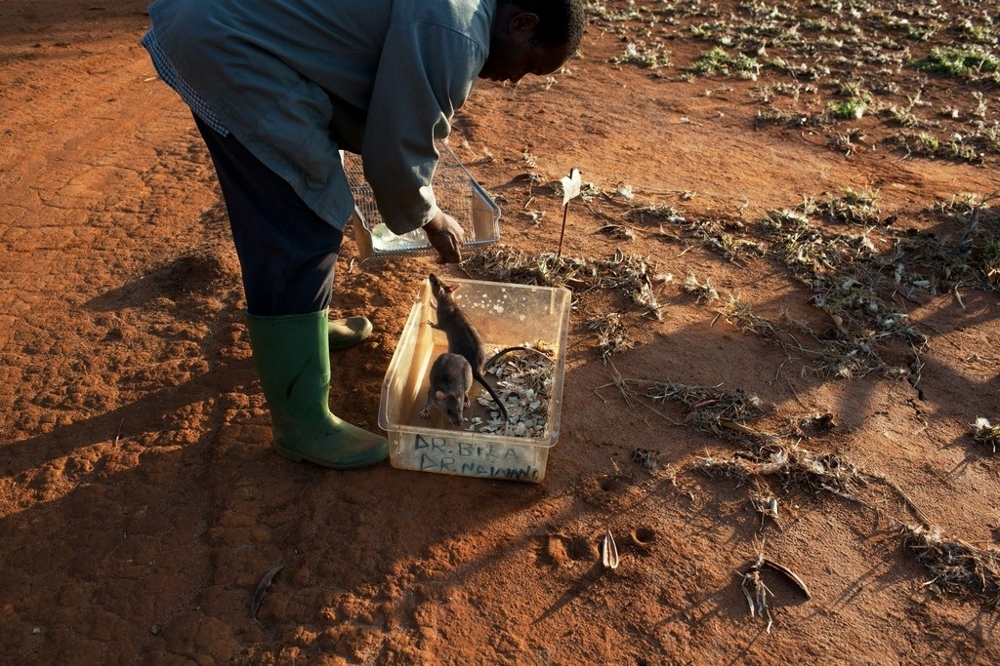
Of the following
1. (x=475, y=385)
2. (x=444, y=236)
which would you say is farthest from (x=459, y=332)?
(x=444, y=236)

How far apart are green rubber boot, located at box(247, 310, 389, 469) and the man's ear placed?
1205 mm

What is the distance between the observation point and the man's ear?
7.75 ft

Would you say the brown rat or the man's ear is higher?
the man's ear

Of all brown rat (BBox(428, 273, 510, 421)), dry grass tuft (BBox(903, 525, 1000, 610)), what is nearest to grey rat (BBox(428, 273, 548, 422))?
brown rat (BBox(428, 273, 510, 421))

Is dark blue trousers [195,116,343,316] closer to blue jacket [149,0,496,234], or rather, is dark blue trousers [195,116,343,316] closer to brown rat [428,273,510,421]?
blue jacket [149,0,496,234]

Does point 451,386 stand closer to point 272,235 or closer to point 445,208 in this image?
point 272,235

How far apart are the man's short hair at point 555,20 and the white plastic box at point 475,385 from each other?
1.30 metres

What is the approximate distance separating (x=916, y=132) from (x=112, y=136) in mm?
6240

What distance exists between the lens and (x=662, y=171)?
5699 mm

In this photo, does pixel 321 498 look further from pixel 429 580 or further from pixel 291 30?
pixel 291 30

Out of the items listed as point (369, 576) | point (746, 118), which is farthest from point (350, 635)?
point (746, 118)

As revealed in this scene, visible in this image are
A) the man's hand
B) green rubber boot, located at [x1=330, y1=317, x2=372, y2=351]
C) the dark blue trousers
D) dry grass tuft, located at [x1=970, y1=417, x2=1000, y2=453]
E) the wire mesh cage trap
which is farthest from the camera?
the wire mesh cage trap

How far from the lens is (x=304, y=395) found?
2.99 m

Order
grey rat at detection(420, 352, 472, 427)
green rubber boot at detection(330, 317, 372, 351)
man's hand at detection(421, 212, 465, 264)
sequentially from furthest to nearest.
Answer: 1. green rubber boot at detection(330, 317, 372, 351)
2. grey rat at detection(420, 352, 472, 427)
3. man's hand at detection(421, 212, 465, 264)
